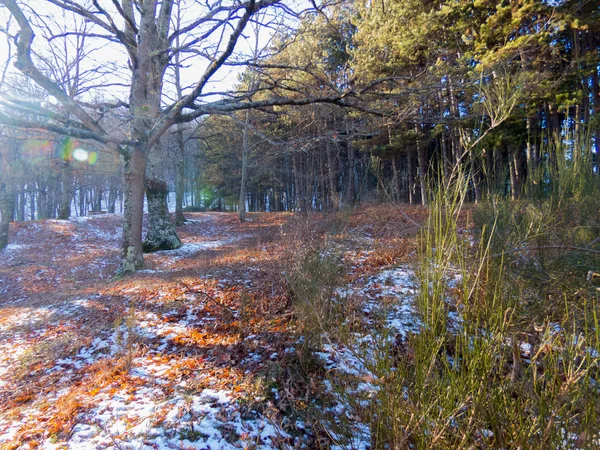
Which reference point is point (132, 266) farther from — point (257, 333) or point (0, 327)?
point (257, 333)

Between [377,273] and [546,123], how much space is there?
10.4 meters

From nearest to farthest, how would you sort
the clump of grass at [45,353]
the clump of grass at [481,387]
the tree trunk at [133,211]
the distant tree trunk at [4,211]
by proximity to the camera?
the clump of grass at [481,387], the clump of grass at [45,353], the tree trunk at [133,211], the distant tree trunk at [4,211]

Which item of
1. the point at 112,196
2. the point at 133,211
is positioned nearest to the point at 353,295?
the point at 133,211

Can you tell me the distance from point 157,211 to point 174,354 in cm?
710

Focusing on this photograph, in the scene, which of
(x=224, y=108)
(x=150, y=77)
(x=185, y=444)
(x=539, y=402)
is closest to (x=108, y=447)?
(x=185, y=444)

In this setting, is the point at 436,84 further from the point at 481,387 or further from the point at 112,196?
the point at 112,196

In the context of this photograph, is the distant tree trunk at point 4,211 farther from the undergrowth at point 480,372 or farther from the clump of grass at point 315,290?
the undergrowth at point 480,372

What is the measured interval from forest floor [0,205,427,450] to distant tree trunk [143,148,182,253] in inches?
96.9

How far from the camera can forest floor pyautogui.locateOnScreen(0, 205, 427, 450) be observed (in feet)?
7.38

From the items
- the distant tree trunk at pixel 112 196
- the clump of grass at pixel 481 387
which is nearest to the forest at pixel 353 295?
the clump of grass at pixel 481 387

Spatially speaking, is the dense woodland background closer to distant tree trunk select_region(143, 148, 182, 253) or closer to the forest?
the forest

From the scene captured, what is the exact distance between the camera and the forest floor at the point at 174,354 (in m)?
2.25

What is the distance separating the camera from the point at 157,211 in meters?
9.46

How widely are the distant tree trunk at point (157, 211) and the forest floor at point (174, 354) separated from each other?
2.46 meters
